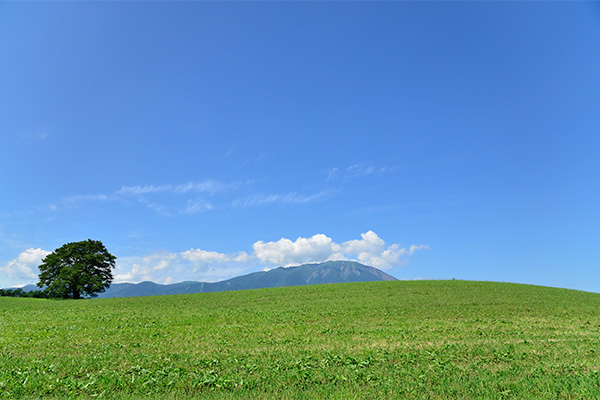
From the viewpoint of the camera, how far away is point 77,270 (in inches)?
2785

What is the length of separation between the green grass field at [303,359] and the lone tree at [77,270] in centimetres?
4898

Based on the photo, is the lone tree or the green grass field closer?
the green grass field

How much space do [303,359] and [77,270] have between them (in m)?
75.9

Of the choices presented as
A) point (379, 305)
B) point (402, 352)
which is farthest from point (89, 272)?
point (402, 352)

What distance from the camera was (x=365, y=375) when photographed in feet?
39.5

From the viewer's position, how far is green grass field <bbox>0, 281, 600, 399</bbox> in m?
10.7

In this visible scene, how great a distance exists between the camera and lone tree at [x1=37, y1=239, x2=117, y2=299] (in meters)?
69.4

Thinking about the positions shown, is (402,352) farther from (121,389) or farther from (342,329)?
(121,389)

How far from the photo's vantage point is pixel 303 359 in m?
14.3

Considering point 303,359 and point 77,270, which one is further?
point 77,270

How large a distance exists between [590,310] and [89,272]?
9162cm

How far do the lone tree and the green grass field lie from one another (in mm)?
48981

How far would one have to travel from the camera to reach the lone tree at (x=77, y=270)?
6944 centimetres

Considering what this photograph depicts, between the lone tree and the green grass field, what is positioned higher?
the lone tree
